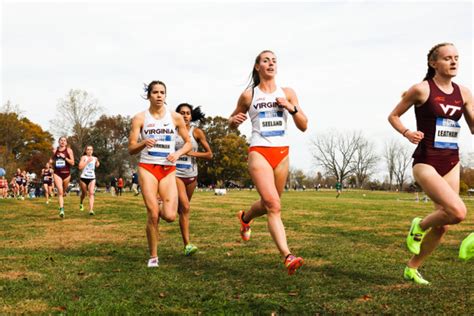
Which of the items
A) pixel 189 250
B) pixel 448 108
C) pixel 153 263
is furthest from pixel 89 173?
pixel 448 108

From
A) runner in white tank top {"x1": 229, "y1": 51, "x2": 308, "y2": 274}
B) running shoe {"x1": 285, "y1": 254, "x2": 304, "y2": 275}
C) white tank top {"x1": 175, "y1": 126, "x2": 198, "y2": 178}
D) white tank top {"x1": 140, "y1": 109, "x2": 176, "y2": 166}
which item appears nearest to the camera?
running shoe {"x1": 285, "y1": 254, "x2": 304, "y2": 275}

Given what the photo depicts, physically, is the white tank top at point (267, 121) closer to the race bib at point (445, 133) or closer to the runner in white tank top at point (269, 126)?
the runner in white tank top at point (269, 126)

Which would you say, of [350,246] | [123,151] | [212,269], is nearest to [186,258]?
[212,269]

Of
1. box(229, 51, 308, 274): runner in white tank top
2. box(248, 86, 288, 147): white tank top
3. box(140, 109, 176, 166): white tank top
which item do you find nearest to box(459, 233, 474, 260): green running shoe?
box(229, 51, 308, 274): runner in white tank top

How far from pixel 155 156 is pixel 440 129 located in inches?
150

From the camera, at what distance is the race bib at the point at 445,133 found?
5047 mm

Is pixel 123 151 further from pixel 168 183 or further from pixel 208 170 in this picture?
pixel 168 183

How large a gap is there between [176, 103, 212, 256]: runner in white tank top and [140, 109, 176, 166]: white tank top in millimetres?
972

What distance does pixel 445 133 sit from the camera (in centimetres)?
507

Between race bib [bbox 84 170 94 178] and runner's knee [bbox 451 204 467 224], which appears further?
race bib [bbox 84 170 94 178]

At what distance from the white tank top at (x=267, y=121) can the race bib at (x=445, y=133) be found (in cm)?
175

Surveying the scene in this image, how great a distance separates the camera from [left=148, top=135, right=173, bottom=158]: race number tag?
6.63m

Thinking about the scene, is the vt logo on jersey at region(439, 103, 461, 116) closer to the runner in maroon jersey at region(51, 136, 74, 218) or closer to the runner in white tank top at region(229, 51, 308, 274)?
the runner in white tank top at region(229, 51, 308, 274)

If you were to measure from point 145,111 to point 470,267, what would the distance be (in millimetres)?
5076
